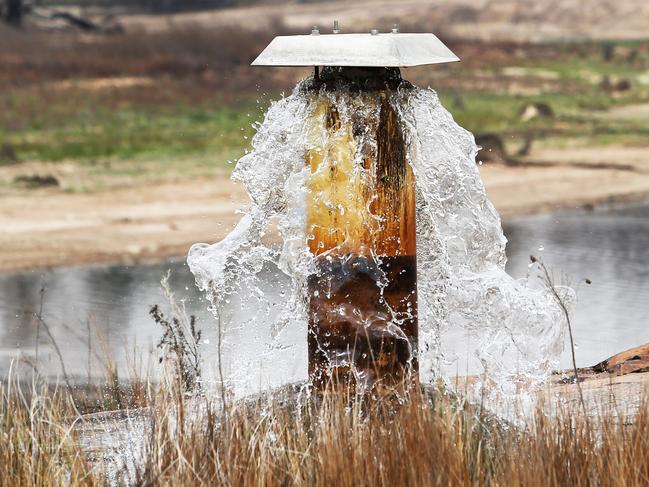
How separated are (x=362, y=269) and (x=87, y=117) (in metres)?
15.8

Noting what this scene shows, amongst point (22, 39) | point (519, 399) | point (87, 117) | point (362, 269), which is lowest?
point (519, 399)

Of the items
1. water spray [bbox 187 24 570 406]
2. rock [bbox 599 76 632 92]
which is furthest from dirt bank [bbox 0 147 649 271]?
water spray [bbox 187 24 570 406]

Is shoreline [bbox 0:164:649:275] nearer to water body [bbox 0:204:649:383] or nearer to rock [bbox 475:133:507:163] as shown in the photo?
rock [bbox 475:133:507:163]

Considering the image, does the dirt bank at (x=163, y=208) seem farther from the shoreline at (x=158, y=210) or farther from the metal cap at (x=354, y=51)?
the metal cap at (x=354, y=51)

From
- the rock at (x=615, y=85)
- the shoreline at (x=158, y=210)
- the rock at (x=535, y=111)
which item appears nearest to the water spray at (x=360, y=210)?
the shoreline at (x=158, y=210)

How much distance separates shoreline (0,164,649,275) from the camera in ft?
42.0

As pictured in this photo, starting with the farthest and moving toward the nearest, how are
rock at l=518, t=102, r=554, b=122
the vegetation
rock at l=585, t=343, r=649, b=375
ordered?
rock at l=518, t=102, r=554, b=122, the vegetation, rock at l=585, t=343, r=649, b=375

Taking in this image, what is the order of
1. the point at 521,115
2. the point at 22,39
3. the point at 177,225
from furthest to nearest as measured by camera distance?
the point at 22,39
the point at 521,115
the point at 177,225

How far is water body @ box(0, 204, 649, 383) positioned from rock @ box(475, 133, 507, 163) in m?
3.17

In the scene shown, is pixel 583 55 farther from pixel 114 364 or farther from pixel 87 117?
pixel 114 364

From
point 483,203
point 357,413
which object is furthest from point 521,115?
point 357,413

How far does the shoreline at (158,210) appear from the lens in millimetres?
12797

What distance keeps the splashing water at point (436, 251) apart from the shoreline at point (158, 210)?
675 cm

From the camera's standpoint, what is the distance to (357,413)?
14.9ft
